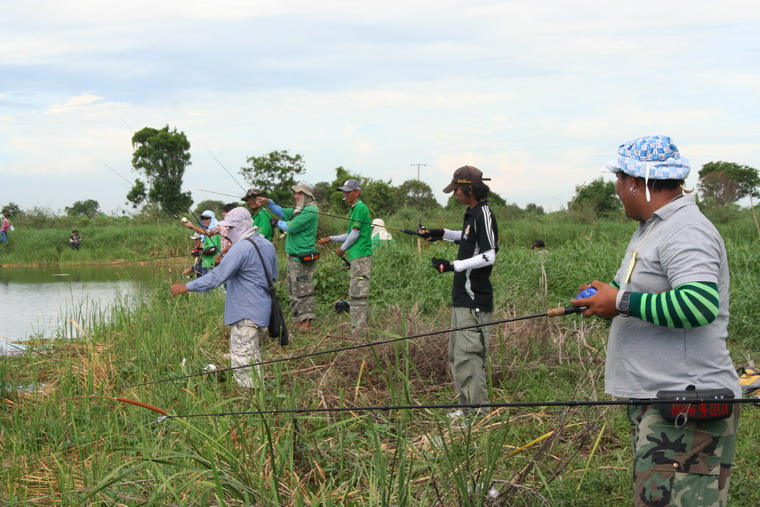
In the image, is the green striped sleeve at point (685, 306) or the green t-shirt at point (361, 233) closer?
the green striped sleeve at point (685, 306)

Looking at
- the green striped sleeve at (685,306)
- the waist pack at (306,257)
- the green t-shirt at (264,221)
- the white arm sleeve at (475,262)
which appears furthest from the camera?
the green t-shirt at (264,221)

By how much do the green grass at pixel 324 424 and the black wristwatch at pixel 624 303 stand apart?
0.73 meters

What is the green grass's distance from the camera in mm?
2812

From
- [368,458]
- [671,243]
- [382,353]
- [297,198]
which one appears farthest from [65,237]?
[671,243]

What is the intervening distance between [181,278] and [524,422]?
6365 millimetres

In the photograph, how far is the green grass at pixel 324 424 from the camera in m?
2.81

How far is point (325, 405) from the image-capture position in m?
4.09

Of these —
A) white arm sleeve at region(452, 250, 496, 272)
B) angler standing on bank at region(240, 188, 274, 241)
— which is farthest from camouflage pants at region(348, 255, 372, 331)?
white arm sleeve at region(452, 250, 496, 272)

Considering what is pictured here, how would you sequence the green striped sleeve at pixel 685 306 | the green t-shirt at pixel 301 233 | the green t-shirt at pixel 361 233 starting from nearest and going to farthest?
1. the green striped sleeve at pixel 685 306
2. the green t-shirt at pixel 361 233
3. the green t-shirt at pixel 301 233

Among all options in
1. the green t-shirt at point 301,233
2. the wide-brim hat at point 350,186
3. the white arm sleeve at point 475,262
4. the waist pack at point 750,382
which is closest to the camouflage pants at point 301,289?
the green t-shirt at point 301,233

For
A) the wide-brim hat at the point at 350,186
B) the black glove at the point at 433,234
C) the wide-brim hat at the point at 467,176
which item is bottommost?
the black glove at the point at 433,234

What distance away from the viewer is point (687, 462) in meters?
2.05

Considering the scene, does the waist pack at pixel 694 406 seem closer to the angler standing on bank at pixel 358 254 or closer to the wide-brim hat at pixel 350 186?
the angler standing on bank at pixel 358 254

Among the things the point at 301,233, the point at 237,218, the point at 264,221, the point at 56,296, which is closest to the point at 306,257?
the point at 301,233
